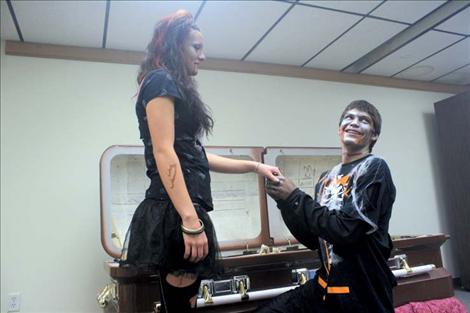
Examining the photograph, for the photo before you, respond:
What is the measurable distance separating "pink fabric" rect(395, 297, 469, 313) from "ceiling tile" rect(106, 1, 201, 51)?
6.16 ft

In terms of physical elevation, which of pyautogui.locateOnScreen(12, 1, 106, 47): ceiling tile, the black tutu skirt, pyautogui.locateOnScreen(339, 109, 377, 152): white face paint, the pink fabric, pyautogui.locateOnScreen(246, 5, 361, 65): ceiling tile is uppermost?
pyautogui.locateOnScreen(12, 1, 106, 47): ceiling tile

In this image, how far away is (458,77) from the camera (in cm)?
348

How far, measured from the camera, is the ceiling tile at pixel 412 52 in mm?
2654

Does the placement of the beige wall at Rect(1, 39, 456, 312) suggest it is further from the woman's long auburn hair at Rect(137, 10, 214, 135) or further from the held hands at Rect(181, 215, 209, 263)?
the held hands at Rect(181, 215, 209, 263)

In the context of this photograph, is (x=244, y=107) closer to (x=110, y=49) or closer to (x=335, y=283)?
(x=110, y=49)

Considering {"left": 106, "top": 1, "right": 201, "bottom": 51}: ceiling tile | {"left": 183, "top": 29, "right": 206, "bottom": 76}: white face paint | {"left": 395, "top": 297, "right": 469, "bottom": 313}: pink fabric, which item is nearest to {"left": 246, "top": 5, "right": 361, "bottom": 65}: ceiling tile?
{"left": 106, "top": 1, "right": 201, "bottom": 51}: ceiling tile

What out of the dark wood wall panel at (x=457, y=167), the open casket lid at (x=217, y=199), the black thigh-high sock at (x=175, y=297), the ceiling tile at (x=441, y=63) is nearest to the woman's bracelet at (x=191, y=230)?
the black thigh-high sock at (x=175, y=297)

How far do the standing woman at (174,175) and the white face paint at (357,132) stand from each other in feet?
2.24

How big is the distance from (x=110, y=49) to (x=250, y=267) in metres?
1.75

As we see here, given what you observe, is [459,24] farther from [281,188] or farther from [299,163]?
[281,188]

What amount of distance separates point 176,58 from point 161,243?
0.47 m

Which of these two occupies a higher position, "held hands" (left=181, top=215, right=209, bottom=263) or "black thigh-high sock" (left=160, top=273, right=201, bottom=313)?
"held hands" (left=181, top=215, right=209, bottom=263)

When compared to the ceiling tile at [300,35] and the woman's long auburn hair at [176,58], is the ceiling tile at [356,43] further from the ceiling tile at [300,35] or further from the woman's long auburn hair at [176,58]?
the woman's long auburn hair at [176,58]

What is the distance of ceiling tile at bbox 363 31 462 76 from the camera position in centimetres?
265
